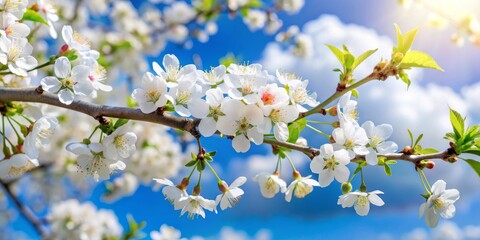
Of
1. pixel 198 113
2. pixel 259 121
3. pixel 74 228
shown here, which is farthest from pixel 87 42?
pixel 74 228

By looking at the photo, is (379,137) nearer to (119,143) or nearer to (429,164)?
(429,164)

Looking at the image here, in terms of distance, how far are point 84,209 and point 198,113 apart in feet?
11.2

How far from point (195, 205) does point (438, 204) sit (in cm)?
82

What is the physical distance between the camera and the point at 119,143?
1.59 m

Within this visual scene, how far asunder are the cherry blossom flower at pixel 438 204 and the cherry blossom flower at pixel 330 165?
32 cm

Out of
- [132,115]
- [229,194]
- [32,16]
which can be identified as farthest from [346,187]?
[32,16]

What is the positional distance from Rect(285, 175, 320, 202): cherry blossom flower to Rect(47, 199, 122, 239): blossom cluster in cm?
261

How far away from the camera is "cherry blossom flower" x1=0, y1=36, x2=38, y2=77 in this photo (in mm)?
1620

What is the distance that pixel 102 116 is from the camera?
1.50 m

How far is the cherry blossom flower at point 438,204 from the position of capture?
5.32 feet

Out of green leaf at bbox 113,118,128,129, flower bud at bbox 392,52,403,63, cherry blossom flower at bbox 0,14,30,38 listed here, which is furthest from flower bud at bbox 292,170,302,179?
cherry blossom flower at bbox 0,14,30,38

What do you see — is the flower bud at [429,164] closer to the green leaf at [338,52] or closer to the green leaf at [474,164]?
the green leaf at [474,164]

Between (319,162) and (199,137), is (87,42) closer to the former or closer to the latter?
(199,137)

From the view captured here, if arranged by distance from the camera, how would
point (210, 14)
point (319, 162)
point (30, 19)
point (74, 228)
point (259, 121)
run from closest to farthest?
point (259, 121)
point (319, 162)
point (30, 19)
point (74, 228)
point (210, 14)
